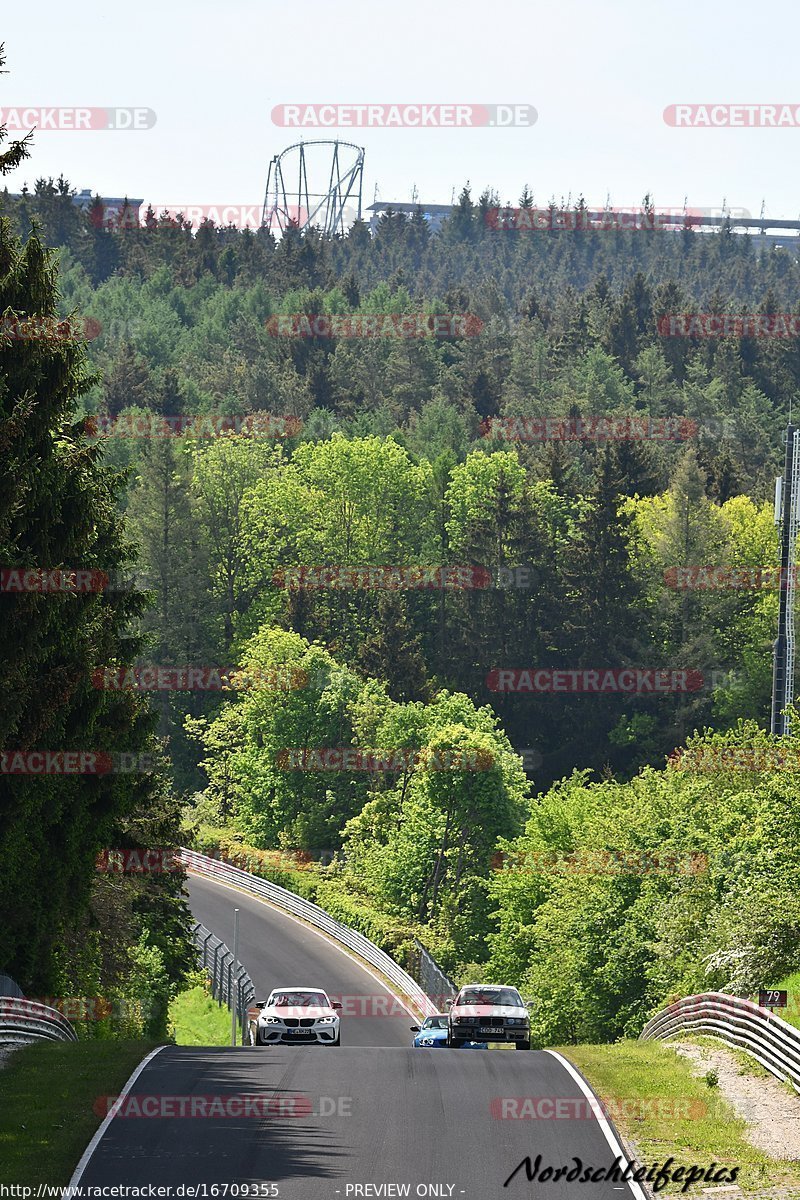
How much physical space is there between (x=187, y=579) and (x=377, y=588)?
481 inches

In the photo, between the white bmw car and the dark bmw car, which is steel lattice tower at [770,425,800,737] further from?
the white bmw car

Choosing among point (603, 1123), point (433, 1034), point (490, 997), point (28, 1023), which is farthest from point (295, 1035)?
point (603, 1123)

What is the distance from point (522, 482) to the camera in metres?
111

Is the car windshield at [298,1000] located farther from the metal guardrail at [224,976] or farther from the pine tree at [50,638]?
the metal guardrail at [224,976]

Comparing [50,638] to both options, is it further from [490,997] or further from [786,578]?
[786,578]

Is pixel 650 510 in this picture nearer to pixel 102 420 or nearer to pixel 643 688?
pixel 643 688

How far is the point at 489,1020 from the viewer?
3131 cm

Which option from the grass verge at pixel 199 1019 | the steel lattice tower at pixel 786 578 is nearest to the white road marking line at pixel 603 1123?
the grass verge at pixel 199 1019

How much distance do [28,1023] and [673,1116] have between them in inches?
424

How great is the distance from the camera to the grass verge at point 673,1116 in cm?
1784

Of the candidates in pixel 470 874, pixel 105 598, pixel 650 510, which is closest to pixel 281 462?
pixel 650 510

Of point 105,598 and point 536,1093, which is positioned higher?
point 105,598

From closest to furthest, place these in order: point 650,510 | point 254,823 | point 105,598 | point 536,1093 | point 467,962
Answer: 1. point 536,1093
2. point 105,598
3. point 467,962
4. point 254,823
5. point 650,510

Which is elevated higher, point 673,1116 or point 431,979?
point 673,1116
